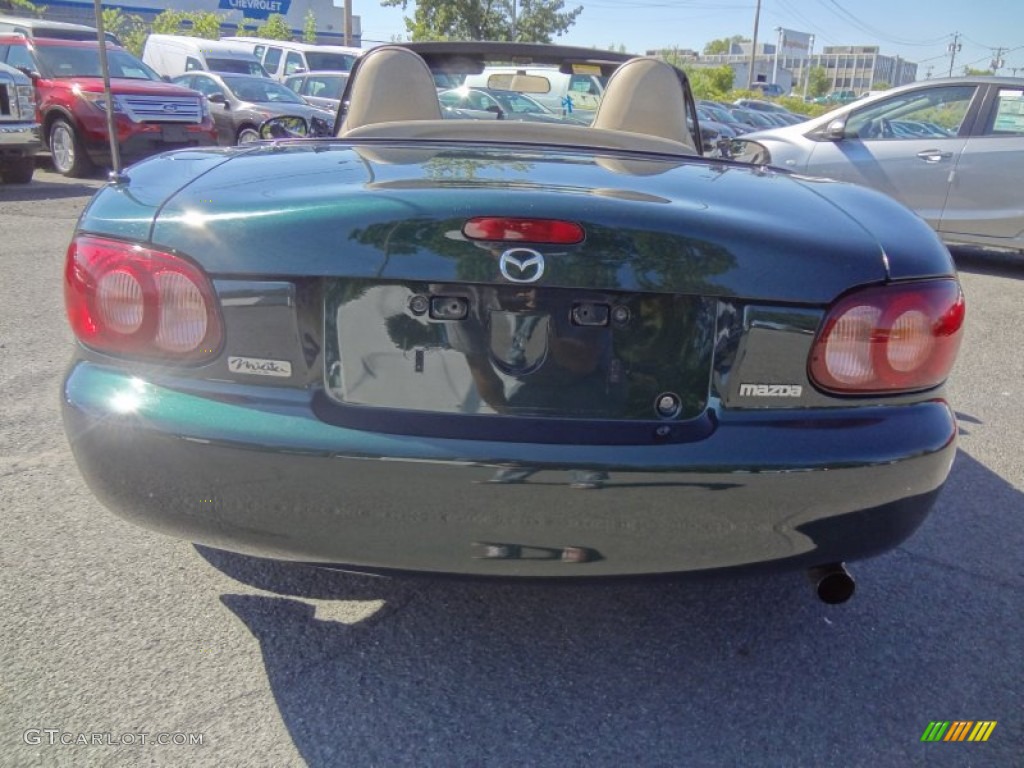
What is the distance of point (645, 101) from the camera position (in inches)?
136

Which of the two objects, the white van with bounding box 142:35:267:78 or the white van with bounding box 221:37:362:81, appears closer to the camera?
the white van with bounding box 142:35:267:78

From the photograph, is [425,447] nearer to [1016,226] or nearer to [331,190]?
[331,190]

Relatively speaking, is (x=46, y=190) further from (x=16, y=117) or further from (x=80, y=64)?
(x=80, y=64)

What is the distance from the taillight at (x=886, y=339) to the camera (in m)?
1.94

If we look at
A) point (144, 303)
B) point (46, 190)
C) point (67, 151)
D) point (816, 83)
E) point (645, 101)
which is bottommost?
point (816, 83)

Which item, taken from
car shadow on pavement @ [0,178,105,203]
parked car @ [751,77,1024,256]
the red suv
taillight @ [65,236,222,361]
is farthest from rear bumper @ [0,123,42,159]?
taillight @ [65,236,222,361]

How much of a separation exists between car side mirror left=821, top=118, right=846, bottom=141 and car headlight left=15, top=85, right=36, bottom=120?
9344mm

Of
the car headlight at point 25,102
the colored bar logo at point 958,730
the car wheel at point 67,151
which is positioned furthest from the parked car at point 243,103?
the colored bar logo at point 958,730

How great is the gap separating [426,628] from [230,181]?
1.30m

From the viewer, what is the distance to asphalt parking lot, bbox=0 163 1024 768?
80.4 inches

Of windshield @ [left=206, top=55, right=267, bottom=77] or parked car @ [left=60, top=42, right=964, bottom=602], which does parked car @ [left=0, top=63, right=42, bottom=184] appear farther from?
parked car @ [left=60, top=42, right=964, bottom=602]

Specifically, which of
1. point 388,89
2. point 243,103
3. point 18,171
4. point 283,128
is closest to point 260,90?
point 243,103

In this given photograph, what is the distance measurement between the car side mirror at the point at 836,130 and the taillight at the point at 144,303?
8.12 meters

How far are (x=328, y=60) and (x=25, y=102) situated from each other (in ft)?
45.2
